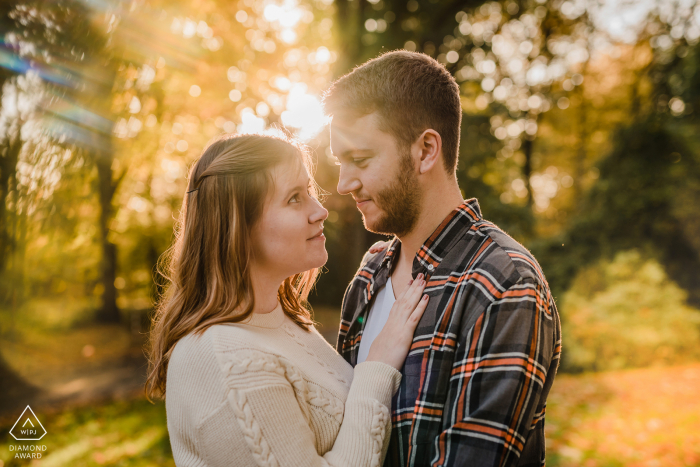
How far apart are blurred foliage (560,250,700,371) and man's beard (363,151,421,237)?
22.7 feet

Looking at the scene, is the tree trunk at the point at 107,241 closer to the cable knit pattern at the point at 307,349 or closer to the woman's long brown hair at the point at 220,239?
the woman's long brown hair at the point at 220,239

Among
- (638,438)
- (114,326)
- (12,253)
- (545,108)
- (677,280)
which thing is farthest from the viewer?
(545,108)

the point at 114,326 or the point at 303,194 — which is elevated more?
the point at 303,194

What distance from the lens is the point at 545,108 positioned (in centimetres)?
1500

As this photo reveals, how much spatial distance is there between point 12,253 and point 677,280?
9969mm

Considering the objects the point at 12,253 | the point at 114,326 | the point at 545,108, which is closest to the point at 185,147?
the point at 114,326

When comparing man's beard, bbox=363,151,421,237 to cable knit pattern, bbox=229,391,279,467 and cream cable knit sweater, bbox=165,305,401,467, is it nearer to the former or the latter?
cream cable knit sweater, bbox=165,305,401,467

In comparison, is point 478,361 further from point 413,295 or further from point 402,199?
point 402,199

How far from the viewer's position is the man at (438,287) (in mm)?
1476

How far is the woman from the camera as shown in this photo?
59.7 inches

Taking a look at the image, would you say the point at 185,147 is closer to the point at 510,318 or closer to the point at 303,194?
the point at 303,194

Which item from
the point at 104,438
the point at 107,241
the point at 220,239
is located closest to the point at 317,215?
the point at 220,239

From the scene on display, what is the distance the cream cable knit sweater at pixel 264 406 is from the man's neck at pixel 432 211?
672mm

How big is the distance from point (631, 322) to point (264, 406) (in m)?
7.88
